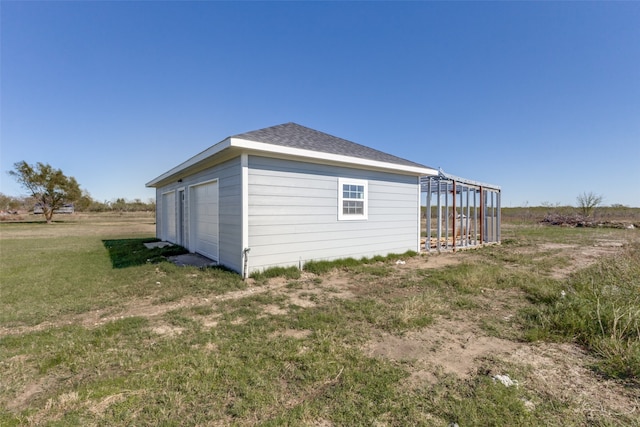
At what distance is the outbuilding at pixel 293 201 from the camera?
570 centimetres

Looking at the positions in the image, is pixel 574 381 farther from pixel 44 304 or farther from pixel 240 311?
pixel 44 304

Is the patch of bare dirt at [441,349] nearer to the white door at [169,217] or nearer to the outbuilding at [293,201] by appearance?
the outbuilding at [293,201]

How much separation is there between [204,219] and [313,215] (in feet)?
11.5

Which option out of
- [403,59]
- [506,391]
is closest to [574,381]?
[506,391]

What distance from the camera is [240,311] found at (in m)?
3.88

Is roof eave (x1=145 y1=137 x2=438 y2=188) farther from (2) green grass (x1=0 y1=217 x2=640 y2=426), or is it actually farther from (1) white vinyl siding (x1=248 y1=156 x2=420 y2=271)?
(2) green grass (x1=0 y1=217 x2=640 y2=426)

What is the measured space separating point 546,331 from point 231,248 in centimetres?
566

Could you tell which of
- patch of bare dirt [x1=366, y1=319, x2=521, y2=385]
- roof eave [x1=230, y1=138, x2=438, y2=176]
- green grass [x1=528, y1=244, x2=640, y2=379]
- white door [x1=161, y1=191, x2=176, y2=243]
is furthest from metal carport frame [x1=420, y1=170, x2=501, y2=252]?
white door [x1=161, y1=191, x2=176, y2=243]

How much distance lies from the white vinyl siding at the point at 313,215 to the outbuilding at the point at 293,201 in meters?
0.02

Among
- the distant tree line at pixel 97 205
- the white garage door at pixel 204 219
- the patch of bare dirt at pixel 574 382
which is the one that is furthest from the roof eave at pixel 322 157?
the distant tree line at pixel 97 205

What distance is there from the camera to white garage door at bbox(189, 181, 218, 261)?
710 cm

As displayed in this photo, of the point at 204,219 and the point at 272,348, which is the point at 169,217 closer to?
the point at 204,219

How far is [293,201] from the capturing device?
623cm

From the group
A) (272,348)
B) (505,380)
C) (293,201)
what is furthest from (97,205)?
(505,380)
